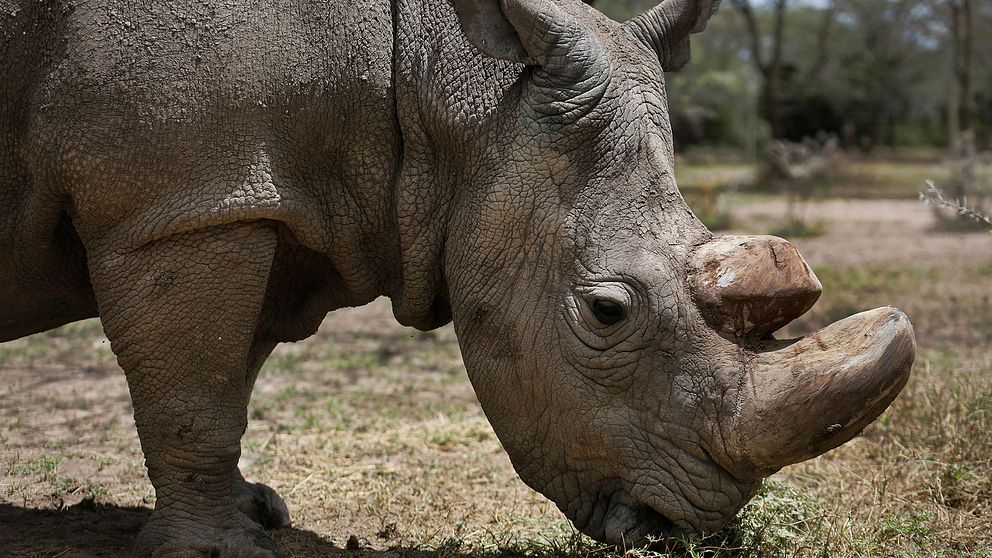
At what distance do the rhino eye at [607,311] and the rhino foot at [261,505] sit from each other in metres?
1.81

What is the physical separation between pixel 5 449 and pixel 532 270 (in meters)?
2.98

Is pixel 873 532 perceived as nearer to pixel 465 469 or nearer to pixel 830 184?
pixel 465 469

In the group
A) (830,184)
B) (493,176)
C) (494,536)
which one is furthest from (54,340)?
(830,184)

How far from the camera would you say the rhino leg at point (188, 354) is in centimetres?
355

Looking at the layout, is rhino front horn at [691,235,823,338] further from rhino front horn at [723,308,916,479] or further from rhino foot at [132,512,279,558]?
rhino foot at [132,512,279,558]

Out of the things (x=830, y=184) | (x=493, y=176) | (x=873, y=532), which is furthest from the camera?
(x=830, y=184)

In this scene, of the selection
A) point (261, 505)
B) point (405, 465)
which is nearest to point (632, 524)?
point (261, 505)

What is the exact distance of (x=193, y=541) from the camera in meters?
3.72

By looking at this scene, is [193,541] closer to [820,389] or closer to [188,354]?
[188,354]

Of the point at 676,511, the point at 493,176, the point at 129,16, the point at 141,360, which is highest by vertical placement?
the point at 129,16

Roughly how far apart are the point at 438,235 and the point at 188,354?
912 millimetres

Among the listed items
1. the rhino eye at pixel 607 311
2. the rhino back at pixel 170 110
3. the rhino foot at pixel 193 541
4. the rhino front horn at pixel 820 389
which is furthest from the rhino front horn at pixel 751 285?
the rhino foot at pixel 193 541

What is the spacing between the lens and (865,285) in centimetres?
1059

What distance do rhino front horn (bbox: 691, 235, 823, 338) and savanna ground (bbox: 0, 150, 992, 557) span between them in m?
0.71
